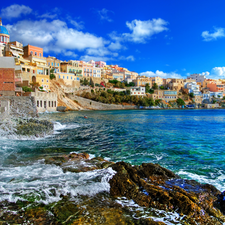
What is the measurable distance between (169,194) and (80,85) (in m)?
70.6

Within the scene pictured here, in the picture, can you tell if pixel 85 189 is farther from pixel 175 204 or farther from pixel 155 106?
pixel 155 106

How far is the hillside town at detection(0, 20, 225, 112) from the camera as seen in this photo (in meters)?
39.0

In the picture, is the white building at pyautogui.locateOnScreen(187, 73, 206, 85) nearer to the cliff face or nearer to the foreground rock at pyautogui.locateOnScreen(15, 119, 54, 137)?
the cliff face

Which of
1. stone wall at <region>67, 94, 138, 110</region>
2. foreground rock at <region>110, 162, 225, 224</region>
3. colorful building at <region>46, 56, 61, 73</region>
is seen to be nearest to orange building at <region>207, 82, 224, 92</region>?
stone wall at <region>67, 94, 138, 110</region>

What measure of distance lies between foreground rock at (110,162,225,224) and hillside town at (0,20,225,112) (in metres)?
20.2

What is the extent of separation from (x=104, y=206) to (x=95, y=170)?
2302 mm

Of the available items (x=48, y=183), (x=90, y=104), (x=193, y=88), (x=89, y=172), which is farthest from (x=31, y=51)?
(x=193, y=88)

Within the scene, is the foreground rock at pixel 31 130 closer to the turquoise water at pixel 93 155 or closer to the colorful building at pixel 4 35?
the turquoise water at pixel 93 155

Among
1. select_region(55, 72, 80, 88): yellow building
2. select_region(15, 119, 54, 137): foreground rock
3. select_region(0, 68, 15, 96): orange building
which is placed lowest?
select_region(15, 119, 54, 137): foreground rock

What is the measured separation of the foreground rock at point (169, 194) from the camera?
4.27 m

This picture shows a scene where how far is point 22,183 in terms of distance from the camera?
18.3 ft

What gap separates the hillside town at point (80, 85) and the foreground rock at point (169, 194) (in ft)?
66.4

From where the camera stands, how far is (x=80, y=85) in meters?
72.8

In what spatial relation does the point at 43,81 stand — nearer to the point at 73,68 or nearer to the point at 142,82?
the point at 73,68
